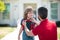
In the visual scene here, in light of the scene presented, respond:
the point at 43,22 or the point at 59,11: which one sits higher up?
the point at 43,22

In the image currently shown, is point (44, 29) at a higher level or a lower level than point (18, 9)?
higher

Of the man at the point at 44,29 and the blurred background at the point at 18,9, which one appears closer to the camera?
the man at the point at 44,29

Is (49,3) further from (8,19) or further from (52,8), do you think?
(8,19)

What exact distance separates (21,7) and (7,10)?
1.71 m

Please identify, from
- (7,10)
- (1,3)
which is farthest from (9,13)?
(1,3)

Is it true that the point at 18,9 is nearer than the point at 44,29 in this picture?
No

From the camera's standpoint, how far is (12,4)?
28031 mm

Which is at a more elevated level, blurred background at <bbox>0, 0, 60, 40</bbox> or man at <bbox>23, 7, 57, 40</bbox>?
man at <bbox>23, 7, 57, 40</bbox>

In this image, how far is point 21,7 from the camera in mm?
27953

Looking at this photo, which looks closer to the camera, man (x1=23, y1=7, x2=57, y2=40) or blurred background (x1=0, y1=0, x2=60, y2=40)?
man (x1=23, y1=7, x2=57, y2=40)

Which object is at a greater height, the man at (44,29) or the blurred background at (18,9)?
the man at (44,29)

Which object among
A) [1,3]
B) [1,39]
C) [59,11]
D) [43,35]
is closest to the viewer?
[43,35]

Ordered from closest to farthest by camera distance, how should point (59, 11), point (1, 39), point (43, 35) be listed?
point (43, 35), point (1, 39), point (59, 11)

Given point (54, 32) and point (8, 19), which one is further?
point (8, 19)
